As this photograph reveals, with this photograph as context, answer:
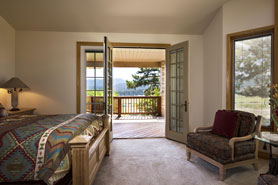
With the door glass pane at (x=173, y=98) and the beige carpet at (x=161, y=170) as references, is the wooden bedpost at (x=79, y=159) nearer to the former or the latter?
the beige carpet at (x=161, y=170)

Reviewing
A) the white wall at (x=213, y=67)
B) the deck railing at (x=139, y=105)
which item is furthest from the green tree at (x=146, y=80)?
the white wall at (x=213, y=67)

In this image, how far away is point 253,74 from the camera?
311 cm

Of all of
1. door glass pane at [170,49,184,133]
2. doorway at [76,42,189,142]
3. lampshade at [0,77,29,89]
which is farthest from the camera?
door glass pane at [170,49,184,133]

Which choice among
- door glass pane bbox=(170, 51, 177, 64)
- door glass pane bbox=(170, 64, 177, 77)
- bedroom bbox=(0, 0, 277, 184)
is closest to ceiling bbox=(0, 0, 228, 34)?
bedroom bbox=(0, 0, 277, 184)

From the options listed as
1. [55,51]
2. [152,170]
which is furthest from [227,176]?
[55,51]

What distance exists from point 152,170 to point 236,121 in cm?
148

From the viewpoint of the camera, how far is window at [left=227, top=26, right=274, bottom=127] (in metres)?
2.96

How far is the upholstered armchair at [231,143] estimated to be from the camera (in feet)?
7.13

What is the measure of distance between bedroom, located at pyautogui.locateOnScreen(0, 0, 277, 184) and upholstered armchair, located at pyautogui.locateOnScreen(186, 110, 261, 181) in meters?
0.92

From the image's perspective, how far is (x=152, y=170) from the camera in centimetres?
246

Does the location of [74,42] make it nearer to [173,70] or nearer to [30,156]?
[173,70]

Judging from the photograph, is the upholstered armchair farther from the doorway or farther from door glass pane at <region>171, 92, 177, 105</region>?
door glass pane at <region>171, 92, 177, 105</region>

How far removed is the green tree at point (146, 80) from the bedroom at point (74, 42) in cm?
484

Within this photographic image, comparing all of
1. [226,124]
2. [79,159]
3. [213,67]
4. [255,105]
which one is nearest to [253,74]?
[255,105]
